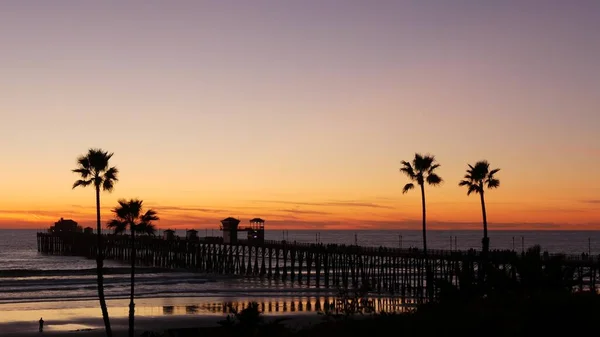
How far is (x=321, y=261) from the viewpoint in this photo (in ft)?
258

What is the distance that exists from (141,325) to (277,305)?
1127cm

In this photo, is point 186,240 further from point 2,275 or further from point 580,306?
point 580,306

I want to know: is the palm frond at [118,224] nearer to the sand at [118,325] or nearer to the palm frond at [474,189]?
the sand at [118,325]

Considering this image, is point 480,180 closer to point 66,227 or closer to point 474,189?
point 474,189

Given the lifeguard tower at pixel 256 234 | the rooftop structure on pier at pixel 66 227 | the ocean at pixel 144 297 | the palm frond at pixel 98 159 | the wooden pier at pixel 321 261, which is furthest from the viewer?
the rooftop structure on pier at pixel 66 227

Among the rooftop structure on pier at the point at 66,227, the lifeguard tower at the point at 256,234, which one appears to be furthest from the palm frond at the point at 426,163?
the rooftop structure on pier at the point at 66,227

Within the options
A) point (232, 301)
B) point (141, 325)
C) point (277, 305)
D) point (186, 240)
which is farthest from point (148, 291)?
point (186, 240)

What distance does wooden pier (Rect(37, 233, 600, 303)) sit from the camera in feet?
165

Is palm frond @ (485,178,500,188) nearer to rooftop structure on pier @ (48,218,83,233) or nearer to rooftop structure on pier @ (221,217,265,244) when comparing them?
rooftop structure on pier @ (221,217,265,244)

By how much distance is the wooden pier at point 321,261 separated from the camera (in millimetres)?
50294

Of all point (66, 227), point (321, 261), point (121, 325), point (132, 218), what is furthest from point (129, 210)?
point (66, 227)

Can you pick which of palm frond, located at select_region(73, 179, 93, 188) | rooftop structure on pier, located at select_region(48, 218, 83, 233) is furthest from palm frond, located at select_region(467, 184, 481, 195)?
rooftop structure on pier, located at select_region(48, 218, 83, 233)

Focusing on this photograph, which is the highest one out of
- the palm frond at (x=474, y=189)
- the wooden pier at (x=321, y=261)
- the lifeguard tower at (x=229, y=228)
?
the palm frond at (x=474, y=189)

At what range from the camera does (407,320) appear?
18422 mm
